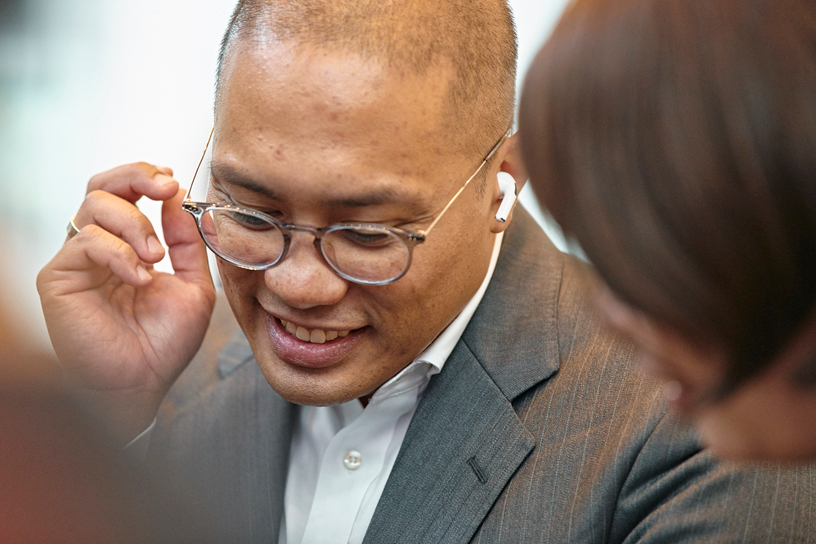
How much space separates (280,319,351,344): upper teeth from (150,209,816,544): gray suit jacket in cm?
25

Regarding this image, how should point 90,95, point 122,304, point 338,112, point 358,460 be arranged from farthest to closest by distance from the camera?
1. point 90,95
2. point 122,304
3. point 358,460
4. point 338,112

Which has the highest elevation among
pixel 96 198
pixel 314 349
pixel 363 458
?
pixel 96 198

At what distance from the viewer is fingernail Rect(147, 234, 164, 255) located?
1.67 meters

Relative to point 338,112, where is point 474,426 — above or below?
below

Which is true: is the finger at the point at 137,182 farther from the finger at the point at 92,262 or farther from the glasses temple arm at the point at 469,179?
the glasses temple arm at the point at 469,179

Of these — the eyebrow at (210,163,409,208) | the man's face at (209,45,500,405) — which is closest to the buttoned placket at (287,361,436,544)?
the man's face at (209,45,500,405)

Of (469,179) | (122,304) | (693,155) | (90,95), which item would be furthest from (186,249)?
(90,95)

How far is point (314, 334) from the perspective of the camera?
A: 1427 mm

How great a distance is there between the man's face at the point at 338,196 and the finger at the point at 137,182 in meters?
0.30

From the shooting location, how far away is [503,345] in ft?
5.13

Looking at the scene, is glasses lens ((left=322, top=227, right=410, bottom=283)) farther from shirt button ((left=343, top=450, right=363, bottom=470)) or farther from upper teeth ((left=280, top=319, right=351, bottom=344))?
shirt button ((left=343, top=450, right=363, bottom=470))

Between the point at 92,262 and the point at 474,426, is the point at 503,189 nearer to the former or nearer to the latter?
the point at 474,426

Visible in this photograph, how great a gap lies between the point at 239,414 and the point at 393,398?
0.44 meters

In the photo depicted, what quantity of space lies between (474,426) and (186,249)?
35.3 inches
